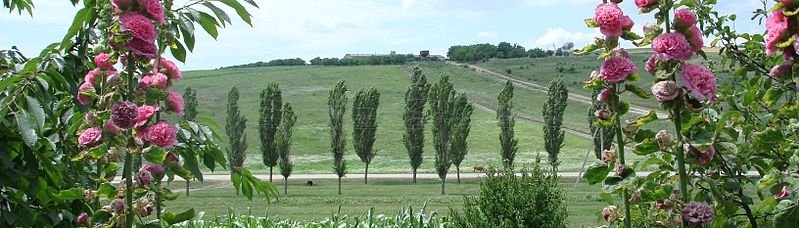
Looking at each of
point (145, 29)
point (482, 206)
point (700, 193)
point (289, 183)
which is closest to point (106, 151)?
point (145, 29)

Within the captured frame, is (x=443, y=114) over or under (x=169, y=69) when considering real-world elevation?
under

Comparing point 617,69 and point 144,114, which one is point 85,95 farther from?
point 617,69

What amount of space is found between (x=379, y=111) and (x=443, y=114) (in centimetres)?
2971

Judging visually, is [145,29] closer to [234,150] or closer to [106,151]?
[106,151]

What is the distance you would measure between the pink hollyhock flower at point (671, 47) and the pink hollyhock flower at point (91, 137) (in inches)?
49.6

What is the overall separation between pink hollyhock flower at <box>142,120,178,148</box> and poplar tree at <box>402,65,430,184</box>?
32866mm

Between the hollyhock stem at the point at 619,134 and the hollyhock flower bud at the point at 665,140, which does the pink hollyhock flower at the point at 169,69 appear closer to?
the hollyhock stem at the point at 619,134

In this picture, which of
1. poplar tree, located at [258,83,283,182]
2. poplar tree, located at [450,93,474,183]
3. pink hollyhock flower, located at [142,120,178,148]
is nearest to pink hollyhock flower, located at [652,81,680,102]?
pink hollyhock flower, located at [142,120,178,148]

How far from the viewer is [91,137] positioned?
1.59 m

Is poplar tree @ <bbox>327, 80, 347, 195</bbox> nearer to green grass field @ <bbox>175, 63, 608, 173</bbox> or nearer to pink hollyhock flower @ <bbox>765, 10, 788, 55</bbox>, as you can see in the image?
green grass field @ <bbox>175, 63, 608, 173</bbox>

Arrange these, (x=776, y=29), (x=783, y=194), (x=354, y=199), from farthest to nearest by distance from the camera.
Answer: (x=354, y=199), (x=783, y=194), (x=776, y=29)

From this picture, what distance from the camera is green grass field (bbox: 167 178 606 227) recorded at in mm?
20891

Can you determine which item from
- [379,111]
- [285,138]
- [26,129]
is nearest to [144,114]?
[26,129]

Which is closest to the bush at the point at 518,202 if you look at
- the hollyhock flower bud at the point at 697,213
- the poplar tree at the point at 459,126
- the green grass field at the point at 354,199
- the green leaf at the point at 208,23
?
the hollyhock flower bud at the point at 697,213
